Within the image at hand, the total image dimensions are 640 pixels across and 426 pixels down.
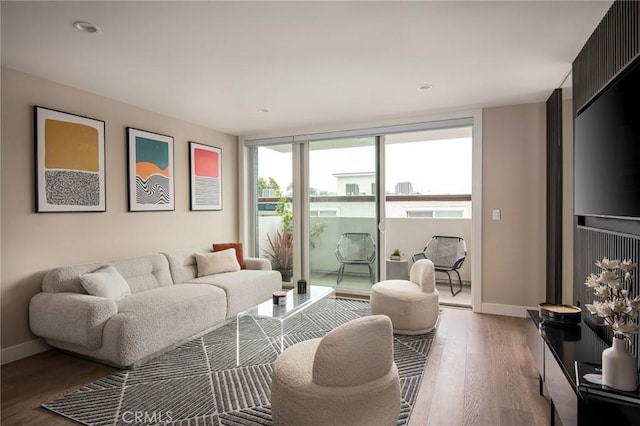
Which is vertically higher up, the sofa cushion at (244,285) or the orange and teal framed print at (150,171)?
the orange and teal framed print at (150,171)

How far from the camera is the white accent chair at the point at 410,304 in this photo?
128 inches

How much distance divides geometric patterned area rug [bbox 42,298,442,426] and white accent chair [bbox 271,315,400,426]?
0.41 meters

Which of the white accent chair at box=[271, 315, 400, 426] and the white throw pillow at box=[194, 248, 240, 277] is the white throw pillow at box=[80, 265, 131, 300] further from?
the white accent chair at box=[271, 315, 400, 426]

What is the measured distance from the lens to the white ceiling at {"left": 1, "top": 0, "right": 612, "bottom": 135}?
6.80ft

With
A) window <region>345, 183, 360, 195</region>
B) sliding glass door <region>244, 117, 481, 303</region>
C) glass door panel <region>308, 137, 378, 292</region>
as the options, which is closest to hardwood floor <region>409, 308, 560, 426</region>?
sliding glass door <region>244, 117, 481, 303</region>

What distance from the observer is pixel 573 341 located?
206 centimetres

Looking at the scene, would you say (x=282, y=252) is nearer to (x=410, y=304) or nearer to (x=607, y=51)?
(x=410, y=304)

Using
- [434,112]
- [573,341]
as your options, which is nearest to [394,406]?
[573,341]

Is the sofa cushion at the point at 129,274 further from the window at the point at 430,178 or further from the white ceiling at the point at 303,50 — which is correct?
the window at the point at 430,178

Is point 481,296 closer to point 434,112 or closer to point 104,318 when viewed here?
point 434,112

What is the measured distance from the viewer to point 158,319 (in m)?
2.79

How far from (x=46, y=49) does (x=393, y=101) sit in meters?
3.13

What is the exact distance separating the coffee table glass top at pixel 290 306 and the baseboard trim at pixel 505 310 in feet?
6.35
